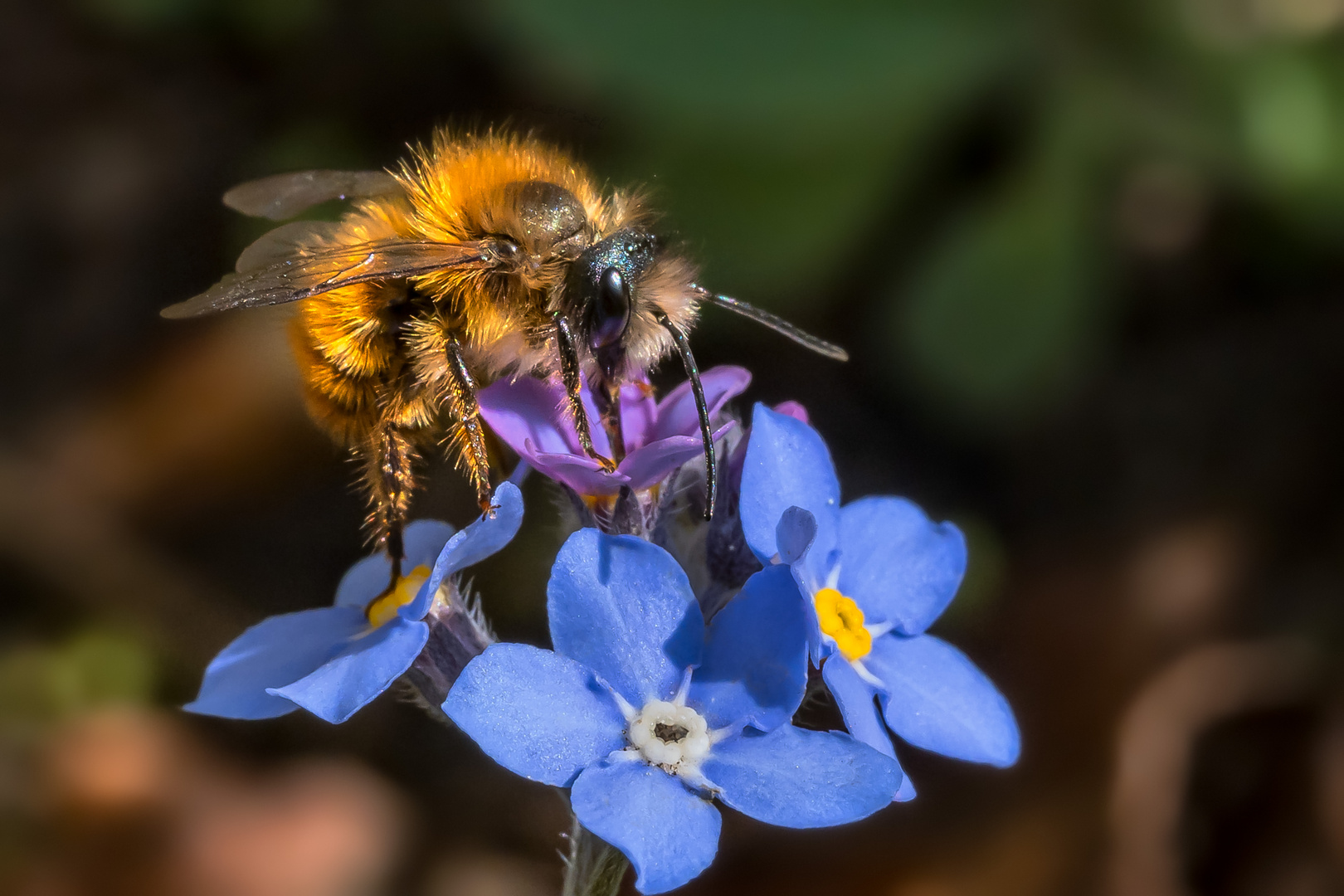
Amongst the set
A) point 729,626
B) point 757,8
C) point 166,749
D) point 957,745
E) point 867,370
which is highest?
point 757,8

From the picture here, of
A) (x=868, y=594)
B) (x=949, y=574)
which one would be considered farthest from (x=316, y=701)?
(x=949, y=574)

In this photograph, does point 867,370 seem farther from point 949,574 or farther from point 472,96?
point 949,574

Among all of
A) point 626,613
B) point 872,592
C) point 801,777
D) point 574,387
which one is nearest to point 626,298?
point 574,387

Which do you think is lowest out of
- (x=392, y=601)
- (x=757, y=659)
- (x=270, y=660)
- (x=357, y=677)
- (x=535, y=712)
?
(x=270, y=660)

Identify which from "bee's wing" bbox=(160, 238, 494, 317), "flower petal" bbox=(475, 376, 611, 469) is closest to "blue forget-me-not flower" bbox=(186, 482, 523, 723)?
"flower petal" bbox=(475, 376, 611, 469)

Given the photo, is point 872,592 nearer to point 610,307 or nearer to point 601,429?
point 601,429

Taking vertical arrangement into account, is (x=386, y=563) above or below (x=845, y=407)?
above
